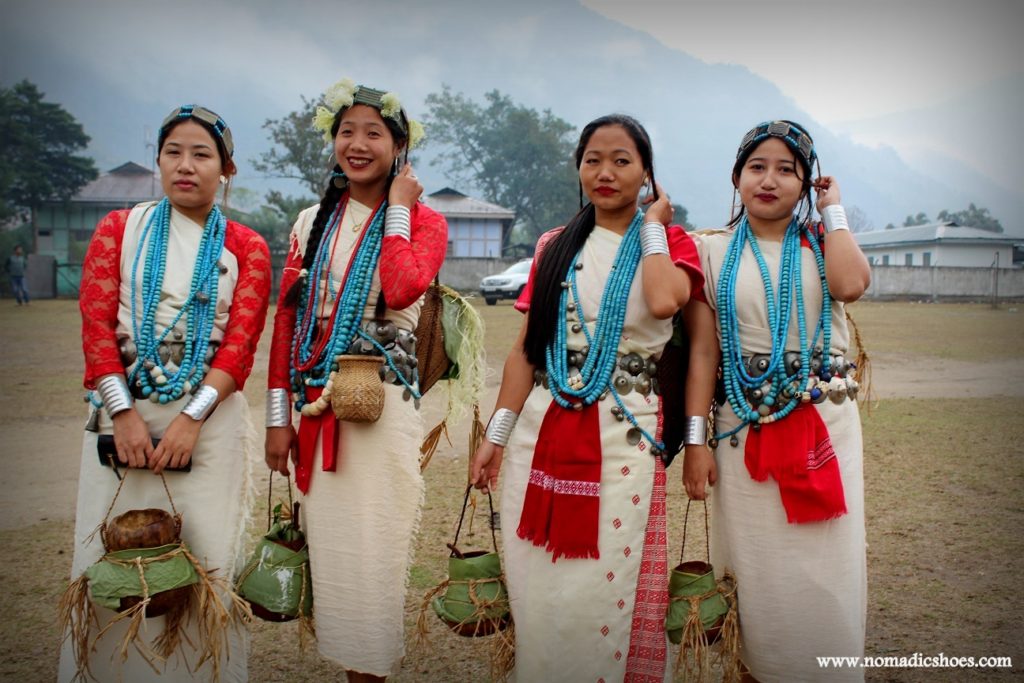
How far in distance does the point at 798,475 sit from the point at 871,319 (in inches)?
815

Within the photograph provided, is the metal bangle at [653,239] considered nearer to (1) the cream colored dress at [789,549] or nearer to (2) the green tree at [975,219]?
(1) the cream colored dress at [789,549]

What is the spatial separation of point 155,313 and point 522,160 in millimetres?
48253

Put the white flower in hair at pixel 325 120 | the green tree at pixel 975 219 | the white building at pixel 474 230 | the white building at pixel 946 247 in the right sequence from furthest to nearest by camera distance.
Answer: the green tree at pixel 975 219, the white building at pixel 474 230, the white building at pixel 946 247, the white flower in hair at pixel 325 120

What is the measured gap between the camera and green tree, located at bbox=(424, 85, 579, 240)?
48156mm

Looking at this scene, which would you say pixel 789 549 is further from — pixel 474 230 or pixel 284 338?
pixel 474 230

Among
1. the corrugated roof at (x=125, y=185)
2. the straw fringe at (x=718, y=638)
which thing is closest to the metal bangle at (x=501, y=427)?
the straw fringe at (x=718, y=638)

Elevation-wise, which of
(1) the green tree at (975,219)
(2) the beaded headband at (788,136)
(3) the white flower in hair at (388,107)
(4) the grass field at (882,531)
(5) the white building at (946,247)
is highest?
(1) the green tree at (975,219)

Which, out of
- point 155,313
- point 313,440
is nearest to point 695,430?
point 313,440

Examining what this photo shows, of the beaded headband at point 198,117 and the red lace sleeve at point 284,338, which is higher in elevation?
the beaded headband at point 198,117

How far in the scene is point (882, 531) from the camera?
205 inches

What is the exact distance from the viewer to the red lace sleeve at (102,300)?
8.96 feet

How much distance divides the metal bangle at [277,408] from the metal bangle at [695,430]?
55.5 inches

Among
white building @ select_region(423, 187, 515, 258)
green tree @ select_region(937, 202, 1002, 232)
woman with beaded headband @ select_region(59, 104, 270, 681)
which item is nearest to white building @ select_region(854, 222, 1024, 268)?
green tree @ select_region(937, 202, 1002, 232)

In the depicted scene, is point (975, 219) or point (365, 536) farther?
point (975, 219)
